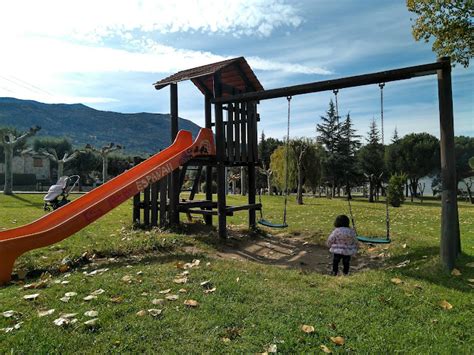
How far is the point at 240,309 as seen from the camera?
13.8ft

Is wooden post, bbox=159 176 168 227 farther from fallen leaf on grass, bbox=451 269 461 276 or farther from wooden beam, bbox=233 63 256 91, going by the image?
fallen leaf on grass, bbox=451 269 461 276

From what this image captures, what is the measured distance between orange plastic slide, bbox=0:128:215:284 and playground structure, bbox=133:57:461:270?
532 mm

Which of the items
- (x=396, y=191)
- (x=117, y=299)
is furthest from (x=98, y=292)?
(x=396, y=191)

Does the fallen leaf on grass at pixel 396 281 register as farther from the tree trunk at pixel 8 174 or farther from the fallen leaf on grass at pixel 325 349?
the tree trunk at pixel 8 174

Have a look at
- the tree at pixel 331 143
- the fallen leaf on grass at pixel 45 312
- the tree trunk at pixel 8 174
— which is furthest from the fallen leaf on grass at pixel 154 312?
the tree at pixel 331 143

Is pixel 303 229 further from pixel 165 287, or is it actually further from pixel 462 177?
pixel 462 177

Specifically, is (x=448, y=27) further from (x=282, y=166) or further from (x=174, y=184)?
(x=282, y=166)

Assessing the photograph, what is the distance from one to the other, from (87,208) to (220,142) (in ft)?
12.8

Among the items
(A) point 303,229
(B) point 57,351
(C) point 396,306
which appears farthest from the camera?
(A) point 303,229

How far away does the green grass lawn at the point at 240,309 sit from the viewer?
3.43 m

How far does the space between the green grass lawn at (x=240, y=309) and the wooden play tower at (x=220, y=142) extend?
10.8ft

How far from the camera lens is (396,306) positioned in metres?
4.42

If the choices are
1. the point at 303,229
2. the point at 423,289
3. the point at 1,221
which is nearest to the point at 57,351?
the point at 423,289

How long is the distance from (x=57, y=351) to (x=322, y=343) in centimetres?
239
